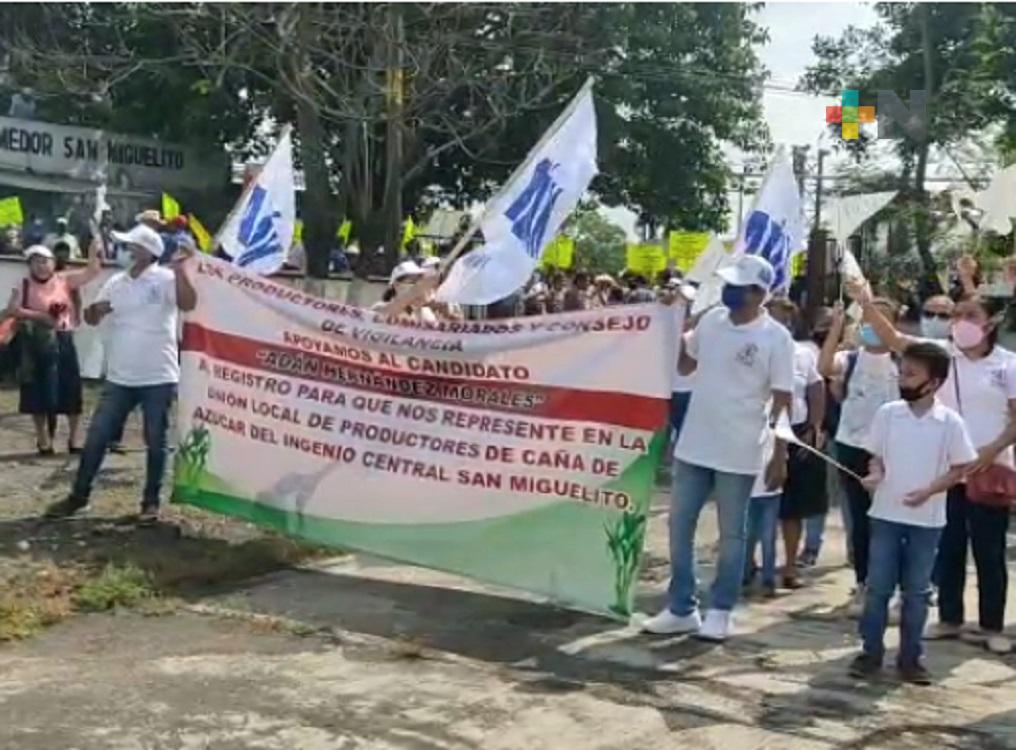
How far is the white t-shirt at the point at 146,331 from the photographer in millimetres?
8758

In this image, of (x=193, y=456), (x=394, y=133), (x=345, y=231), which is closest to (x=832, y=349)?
(x=193, y=456)

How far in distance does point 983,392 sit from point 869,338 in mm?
956

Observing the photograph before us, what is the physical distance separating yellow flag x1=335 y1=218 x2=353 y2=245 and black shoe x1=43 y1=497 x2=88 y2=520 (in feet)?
45.0

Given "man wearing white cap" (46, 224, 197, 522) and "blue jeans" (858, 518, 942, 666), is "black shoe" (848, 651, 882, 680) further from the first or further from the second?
"man wearing white cap" (46, 224, 197, 522)

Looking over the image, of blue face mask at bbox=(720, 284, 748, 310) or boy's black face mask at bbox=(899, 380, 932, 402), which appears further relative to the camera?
blue face mask at bbox=(720, 284, 748, 310)

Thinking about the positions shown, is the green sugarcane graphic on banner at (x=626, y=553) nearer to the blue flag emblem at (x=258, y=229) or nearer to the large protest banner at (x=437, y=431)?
the large protest banner at (x=437, y=431)

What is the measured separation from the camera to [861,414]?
773 cm

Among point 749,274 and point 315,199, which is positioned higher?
point 315,199

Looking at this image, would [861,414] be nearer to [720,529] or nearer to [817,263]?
[720,529]

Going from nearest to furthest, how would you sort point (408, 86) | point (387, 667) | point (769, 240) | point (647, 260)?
point (387, 667), point (769, 240), point (408, 86), point (647, 260)

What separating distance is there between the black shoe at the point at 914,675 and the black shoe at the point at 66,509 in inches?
197

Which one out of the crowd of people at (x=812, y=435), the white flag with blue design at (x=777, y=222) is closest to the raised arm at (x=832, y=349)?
the crowd of people at (x=812, y=435)

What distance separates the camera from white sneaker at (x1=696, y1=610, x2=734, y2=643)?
6.73 meters

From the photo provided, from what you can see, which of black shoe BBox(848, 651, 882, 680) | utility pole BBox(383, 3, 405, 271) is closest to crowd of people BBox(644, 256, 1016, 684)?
black shoe BBox(848, 651, 882, 680)
